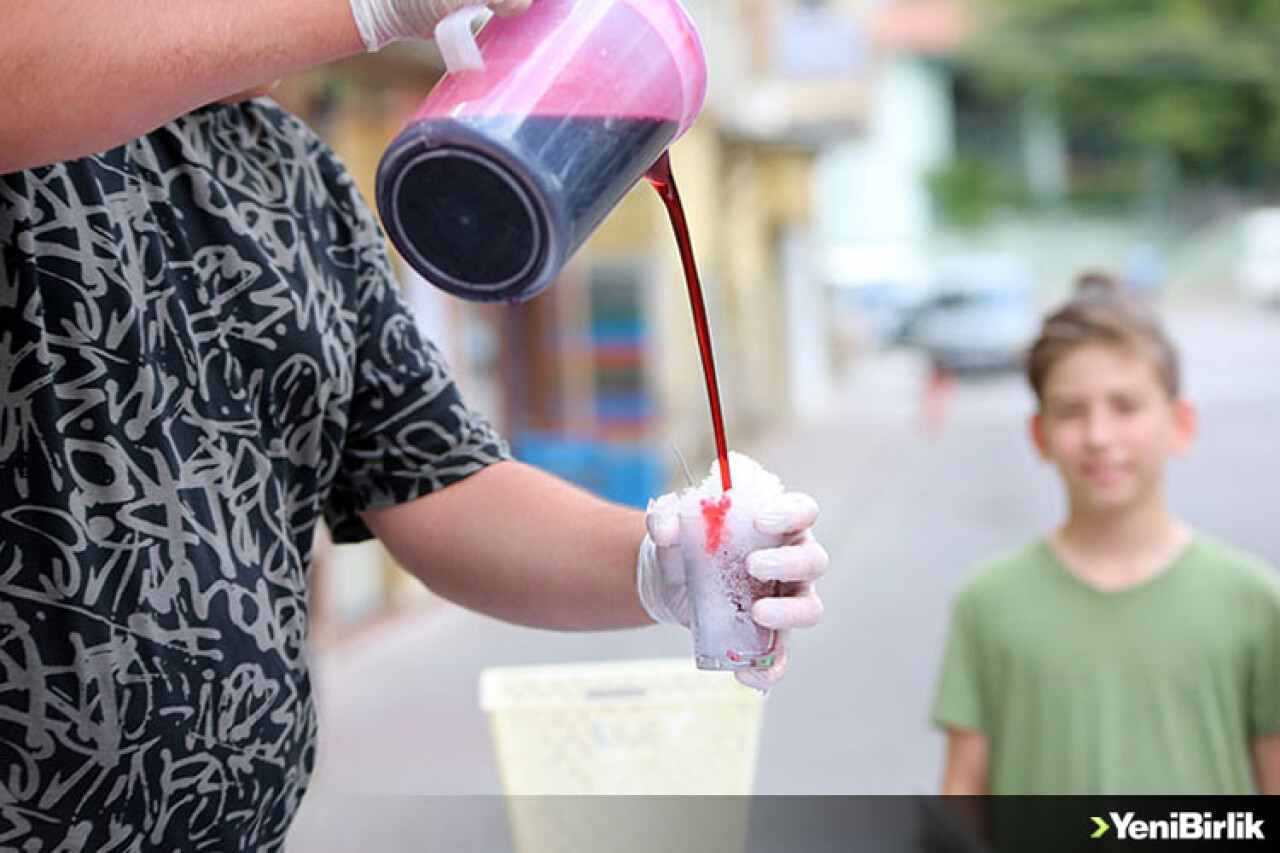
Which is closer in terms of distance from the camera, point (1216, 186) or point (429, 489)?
point (429, 489)

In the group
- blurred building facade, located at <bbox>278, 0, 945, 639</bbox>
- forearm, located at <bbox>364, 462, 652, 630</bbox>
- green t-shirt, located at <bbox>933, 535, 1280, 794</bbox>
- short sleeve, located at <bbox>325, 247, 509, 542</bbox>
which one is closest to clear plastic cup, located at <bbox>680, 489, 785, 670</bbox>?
forearm, located at <bbox>364, 462, 652, 630</bbox>

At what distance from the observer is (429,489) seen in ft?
6.49

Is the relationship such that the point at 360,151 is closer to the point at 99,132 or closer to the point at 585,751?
the point at 585,751

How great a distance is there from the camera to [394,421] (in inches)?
77.0

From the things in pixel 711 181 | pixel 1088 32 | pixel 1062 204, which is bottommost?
pixel 711 181

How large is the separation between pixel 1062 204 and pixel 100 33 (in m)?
50.6

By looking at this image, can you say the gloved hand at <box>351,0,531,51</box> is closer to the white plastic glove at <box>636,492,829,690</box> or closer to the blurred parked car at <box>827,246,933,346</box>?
the white plastic glove at <box>636,492,829,690</box>

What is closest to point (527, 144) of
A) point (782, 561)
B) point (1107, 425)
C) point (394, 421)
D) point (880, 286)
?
point (782, 561)

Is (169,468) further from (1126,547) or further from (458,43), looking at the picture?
(1126,547)

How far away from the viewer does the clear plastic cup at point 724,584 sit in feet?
5.21

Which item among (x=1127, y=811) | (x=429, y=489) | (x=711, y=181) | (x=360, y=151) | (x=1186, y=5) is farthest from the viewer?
(x=1186, y=5)

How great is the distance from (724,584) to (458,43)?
1.95 feet

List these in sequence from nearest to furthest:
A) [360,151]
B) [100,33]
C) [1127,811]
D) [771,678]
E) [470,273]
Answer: [100,33]
[470,273]
[771,678]
[1127,811]
[360,151]

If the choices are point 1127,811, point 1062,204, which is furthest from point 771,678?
point 1062,204
